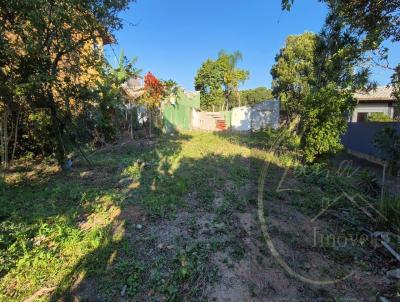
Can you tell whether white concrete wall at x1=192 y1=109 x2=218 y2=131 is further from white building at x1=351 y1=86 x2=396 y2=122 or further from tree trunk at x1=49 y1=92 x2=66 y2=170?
tree trunk at x1=49 y1=92 x2=66 y2=170

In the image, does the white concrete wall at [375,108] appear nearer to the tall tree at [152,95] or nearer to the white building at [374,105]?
the white building at [374,105]

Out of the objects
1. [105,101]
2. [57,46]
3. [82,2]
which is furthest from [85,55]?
[105,101]

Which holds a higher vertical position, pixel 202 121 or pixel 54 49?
pixel 54 49

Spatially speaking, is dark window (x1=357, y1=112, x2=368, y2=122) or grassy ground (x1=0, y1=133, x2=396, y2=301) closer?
grassy ground (x1=0, y1=133, x2=396, y2=301)

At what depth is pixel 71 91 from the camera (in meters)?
7.49

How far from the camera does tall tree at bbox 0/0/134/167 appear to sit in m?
6.15

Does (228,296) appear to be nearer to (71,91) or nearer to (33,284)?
(33,284)

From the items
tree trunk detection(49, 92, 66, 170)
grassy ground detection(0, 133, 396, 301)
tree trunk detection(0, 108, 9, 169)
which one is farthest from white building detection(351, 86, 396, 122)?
tree trunk detection(0, 108, 9, 169)

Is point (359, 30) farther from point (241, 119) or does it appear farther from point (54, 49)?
point (241, 119)

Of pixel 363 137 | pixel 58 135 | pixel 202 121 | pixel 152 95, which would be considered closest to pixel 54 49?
pixel 58 135

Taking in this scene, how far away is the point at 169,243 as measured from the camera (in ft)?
12.7

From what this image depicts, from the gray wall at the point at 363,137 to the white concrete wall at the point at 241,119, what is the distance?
494 inches

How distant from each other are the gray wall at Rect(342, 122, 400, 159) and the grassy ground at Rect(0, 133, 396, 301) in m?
6.80

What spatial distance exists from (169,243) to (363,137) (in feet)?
42.1
